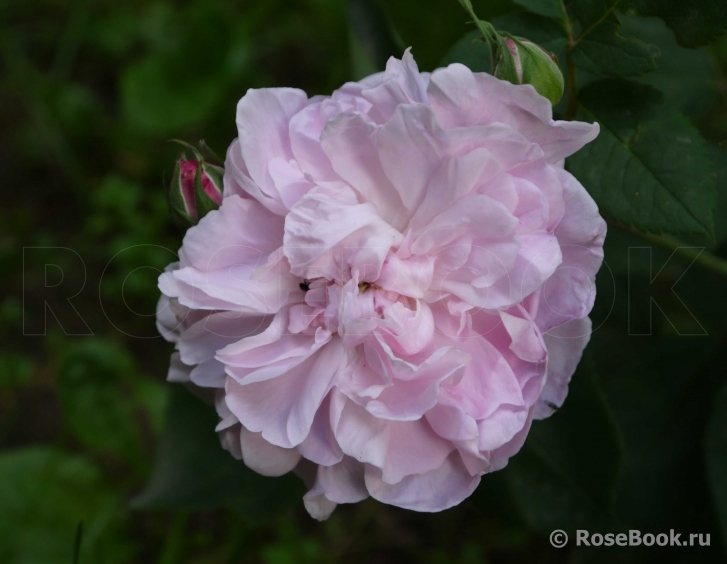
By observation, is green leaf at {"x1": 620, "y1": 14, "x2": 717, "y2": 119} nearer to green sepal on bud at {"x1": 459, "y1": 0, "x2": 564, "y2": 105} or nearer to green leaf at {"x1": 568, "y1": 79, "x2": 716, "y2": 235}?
green leaf at {"x1": 568, "y1": 79, "x2": 716, "y2": 235}

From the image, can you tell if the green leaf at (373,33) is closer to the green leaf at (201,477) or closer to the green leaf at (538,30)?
the green leaf at (538,30)

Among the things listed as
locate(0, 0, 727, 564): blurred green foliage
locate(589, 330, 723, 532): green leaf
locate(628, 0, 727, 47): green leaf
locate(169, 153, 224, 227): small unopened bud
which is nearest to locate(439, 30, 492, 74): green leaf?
locate(0, 0, 727, 564): blurred green foliage

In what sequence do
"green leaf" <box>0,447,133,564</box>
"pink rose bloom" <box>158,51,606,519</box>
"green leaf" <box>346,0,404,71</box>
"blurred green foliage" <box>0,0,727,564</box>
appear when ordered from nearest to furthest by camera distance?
"pink rose bloom" <box>158,51,606,519</box>
"blurred green foliage" <box>0,0,727,564</box>
"green leaf" <box>346,0,404,71</box>
"green leaf" <box>0,447,133,564</box>

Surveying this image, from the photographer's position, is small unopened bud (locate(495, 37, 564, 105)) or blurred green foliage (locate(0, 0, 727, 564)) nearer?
small unopened bud (locate(495, 37, 564, 105))

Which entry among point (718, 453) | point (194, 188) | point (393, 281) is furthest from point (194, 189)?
point (718, 453)

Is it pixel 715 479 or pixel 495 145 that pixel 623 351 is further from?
pixel 495 145

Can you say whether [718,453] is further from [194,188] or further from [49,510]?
[49,510]

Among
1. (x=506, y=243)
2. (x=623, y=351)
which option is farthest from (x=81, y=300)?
(x=506, y=243)
